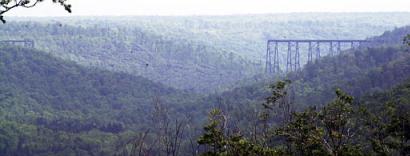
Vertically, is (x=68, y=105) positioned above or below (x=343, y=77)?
below

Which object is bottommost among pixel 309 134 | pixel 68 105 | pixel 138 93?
pixel 68 105

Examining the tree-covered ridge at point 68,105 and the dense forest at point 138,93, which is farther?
the tree-covered ridge at point 68,105

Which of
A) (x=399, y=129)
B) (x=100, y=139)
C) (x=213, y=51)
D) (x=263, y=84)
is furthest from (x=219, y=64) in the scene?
(x=399, y=129)

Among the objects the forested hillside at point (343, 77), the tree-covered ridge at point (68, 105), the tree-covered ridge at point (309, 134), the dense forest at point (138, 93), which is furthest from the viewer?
the tree-covered ridge at point (68, 105)

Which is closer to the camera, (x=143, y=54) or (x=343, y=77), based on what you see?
(x=343, y=77)

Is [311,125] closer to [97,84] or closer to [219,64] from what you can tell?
[97,84]

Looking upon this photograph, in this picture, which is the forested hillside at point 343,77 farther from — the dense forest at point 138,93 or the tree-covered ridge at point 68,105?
the tree-covered ridge at point 68,105

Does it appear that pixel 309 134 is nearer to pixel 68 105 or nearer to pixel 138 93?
pixel 68 105

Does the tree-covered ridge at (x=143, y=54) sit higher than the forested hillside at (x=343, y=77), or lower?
lower

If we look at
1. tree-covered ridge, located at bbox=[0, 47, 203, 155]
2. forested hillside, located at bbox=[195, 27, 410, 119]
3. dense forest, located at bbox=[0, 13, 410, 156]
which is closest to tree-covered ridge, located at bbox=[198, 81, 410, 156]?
dense forest, located at bbox=[0, 13, 410, 156]

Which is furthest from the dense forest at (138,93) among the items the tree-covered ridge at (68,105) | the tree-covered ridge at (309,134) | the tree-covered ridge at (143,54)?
the tree-covered ridge at (309,134)

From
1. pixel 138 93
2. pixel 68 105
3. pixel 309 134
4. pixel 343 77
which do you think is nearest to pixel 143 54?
pixel 138 93
